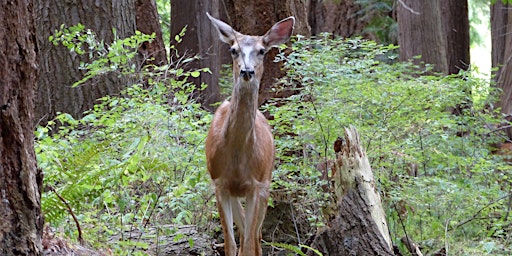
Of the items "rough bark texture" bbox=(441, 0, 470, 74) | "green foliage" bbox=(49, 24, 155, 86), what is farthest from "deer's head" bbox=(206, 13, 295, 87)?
"rough bark texture" bbox=(441, 0, 470, 74)

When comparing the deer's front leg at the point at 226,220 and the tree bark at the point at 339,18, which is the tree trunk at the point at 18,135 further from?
the tree bark at the point at 339,18

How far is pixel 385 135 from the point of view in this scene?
905 centimetres

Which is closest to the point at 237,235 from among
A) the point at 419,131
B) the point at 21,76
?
the point at 419,131

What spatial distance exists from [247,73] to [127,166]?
1.22 metres

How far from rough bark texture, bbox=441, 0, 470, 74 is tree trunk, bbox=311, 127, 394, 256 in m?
11.6

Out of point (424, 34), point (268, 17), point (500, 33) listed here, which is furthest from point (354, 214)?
point (500, 33)

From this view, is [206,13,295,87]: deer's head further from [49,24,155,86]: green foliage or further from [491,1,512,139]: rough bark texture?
[491,1,512,139]: rough bark texture

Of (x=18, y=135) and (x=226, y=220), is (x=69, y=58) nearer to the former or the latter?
(x=226, y=220)

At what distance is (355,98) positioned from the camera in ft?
28.4

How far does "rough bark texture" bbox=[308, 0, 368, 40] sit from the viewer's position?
22.5 m

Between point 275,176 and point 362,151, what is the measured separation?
120cm

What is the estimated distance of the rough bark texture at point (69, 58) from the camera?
Result: 32.2 ft

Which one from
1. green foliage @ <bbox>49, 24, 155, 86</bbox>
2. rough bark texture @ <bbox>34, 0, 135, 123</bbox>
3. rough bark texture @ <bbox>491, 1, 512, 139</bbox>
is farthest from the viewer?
rough bark texture @ <bbox>491, 1, 512, 139</bbox>

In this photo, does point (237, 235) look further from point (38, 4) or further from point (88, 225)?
point (38, 4)
